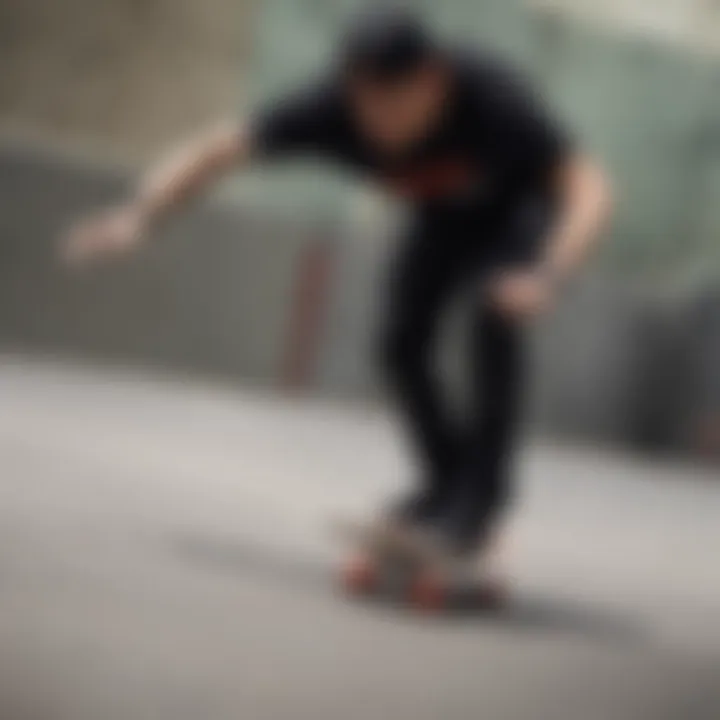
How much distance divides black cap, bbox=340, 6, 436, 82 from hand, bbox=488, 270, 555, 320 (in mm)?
110

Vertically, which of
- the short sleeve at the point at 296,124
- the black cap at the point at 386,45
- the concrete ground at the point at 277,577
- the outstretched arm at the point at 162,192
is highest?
the black cap at the point at 386,45

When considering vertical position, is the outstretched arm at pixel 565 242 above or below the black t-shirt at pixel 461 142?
below

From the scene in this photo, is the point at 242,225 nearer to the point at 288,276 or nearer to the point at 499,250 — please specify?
the point at 288,276

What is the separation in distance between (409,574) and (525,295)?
0.55ft

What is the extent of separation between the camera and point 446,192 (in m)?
0.59

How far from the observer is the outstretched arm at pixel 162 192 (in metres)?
0.59

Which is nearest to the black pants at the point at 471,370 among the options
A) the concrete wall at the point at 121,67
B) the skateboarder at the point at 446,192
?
the skateboarder at the point at 446,192

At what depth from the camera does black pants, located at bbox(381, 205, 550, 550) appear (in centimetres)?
59

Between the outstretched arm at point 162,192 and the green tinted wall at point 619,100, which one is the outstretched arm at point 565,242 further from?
the outstretched arm at point 162,192

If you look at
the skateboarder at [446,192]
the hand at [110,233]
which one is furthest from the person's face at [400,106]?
the hand at [110,233]

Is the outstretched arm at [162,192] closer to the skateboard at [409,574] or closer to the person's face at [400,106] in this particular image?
the person's face at [400,106]

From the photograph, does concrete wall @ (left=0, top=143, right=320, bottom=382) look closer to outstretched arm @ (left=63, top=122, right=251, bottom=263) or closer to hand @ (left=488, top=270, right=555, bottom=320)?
outstretched arm @ (left=63, top=122, right=251, bottom=263)

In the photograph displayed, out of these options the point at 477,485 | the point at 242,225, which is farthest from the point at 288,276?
the point at 477,485

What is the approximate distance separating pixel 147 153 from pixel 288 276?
11cm
